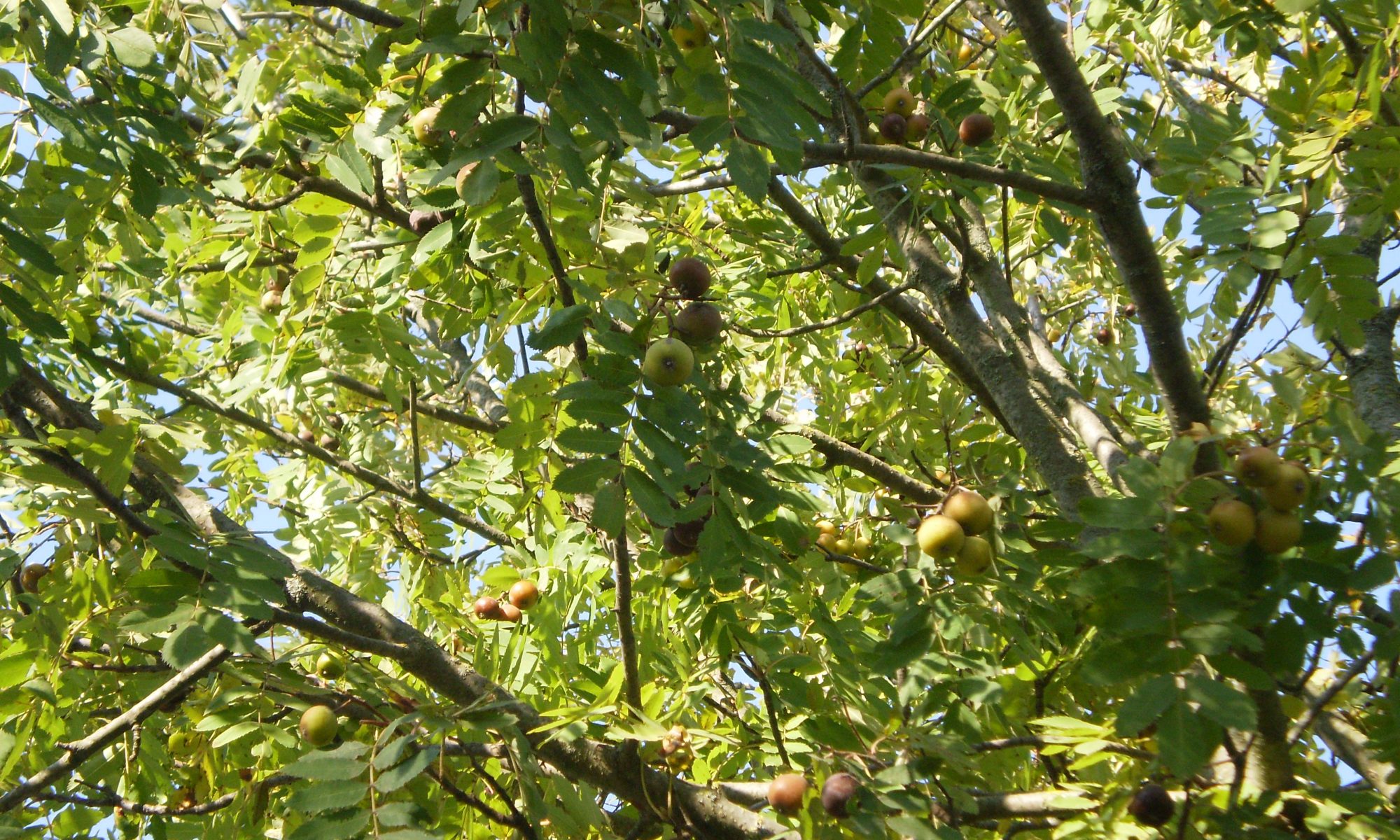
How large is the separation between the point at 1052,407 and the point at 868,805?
5.18ft

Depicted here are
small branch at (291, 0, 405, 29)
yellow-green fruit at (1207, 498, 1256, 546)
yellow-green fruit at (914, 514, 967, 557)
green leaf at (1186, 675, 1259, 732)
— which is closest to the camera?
green leaf at (1186, 675, 1259, 732)

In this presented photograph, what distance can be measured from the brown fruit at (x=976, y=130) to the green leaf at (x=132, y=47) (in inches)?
87.6

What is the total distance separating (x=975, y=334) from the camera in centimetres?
349


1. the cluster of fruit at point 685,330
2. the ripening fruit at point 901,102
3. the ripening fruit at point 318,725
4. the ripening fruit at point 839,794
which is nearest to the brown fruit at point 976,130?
the ripening fruit at point 901,102

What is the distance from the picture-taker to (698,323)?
2.46 m

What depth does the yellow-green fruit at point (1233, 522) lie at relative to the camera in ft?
6.44

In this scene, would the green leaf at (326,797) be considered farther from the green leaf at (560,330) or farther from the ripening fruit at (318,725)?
the green leaf at (560,330)

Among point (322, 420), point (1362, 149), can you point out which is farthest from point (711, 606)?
point (322, 420)

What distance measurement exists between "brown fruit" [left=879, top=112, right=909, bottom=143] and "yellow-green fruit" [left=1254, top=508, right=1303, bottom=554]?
174cm

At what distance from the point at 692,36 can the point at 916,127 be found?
1096 mm

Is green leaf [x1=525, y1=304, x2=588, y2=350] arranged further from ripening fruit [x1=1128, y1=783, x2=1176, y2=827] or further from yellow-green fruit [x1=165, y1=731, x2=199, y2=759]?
yellow-green fruit [x1=165, y1=731, x2=199, y2=759]

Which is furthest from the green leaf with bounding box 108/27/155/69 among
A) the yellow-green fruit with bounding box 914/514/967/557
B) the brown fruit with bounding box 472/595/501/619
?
the yellow-green fruit with bounding box 914/514/967/557

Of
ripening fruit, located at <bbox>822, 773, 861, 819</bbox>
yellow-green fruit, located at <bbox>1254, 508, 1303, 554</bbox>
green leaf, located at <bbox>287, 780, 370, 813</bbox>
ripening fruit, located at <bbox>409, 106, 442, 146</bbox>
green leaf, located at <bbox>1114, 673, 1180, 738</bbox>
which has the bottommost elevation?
green leaf, located at <bbox>287, 780, 370, 813</bbox>

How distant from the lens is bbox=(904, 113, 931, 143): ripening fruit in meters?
3.31
